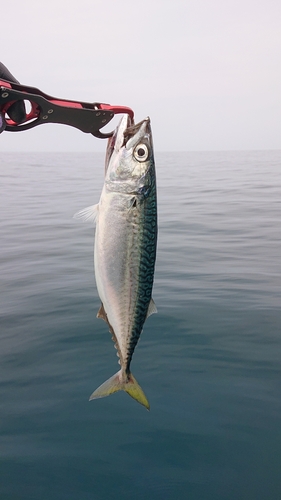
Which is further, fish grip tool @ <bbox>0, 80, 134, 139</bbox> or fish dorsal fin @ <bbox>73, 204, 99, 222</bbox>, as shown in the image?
fish grip tool @ <bbox>0, 80, 134, 139</bbox>

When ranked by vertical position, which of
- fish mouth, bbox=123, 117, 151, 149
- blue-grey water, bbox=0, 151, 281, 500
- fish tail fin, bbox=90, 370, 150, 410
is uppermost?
fish mouth, bbox=123, 117, 151, 149

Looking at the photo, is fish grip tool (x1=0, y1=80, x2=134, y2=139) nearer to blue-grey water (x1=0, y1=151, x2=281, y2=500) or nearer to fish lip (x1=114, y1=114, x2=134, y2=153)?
fish lip (x1=114, y1=114, x2=134, y2=153)

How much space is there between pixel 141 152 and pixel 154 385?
3.39m

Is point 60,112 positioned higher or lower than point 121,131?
higher

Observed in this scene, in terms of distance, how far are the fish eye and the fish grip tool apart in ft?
2.05

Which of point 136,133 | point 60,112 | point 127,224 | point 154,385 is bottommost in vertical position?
point 154,385

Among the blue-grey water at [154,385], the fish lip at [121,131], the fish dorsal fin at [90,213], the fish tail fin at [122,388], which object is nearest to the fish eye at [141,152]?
the fish lip at [121,131]

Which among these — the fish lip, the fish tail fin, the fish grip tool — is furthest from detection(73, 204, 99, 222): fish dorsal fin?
the fish tail fin

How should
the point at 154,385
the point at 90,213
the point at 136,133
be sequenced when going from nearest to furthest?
1. the point at 136,133
2. the point at 90,213
3. the point at 154,385

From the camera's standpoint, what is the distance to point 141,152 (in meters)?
3.31

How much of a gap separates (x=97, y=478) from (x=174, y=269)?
20.6 feet

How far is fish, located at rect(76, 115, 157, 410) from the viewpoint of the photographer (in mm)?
3324

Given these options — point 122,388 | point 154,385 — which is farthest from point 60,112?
point 154,385

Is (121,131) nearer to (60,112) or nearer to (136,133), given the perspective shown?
(136,133)
